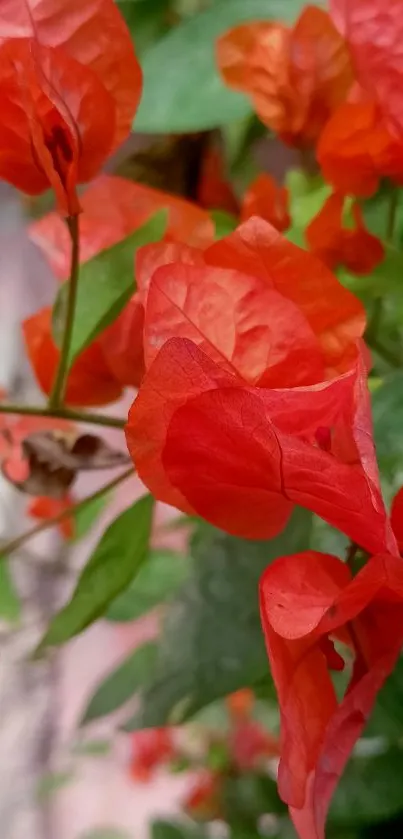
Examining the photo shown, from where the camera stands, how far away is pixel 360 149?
0.24 metres

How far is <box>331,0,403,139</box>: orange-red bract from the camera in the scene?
21cm

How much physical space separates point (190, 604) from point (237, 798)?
29 cm

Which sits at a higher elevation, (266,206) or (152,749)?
(266,206)

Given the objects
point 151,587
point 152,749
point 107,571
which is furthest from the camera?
point 152,749

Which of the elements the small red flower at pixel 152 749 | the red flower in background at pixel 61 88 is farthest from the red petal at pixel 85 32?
the small red flower at pixel 152 749

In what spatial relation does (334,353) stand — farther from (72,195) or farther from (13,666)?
(13,666)

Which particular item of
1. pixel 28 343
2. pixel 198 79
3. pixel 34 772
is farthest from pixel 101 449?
pixel 34 772

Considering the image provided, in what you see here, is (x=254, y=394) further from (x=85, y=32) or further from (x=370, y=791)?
(x=370, y=791)

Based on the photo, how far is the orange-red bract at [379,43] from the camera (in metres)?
0.21

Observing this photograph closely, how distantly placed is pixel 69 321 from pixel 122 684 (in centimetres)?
30

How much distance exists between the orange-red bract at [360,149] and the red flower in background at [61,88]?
0.21 feet

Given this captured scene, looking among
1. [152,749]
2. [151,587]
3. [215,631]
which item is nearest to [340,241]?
[215,631]

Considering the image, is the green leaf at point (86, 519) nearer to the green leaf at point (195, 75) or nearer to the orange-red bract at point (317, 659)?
the green leaf at point (195, 75)

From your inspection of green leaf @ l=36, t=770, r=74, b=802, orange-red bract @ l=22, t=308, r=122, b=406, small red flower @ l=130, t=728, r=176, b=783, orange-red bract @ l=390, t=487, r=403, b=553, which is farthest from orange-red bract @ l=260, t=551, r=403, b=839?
green leaf @ l=36, t=770, r=74, b=802
